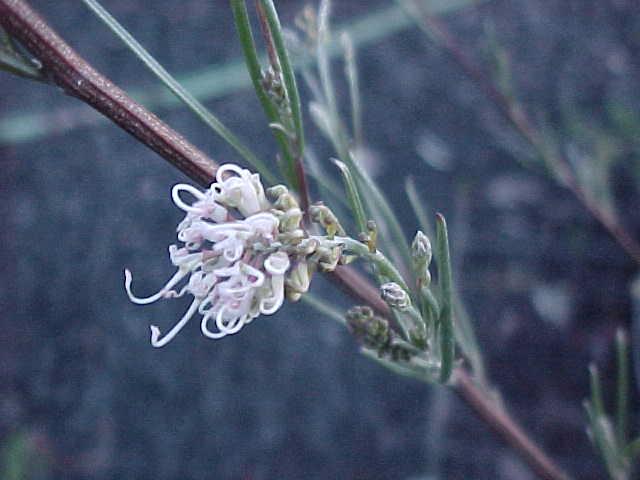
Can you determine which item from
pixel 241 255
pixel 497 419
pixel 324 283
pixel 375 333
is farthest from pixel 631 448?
pixel 324 283

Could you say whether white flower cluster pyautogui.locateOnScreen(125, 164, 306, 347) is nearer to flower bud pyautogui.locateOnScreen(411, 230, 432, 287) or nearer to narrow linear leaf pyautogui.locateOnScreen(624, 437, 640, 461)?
flower bud pyautogui.locateOnScreen(411, 230, 432, 287)

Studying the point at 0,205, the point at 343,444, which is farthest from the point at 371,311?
the point at 0,205

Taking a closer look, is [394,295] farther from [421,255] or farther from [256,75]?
[256,75]

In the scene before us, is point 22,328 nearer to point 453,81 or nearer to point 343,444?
point 343,444

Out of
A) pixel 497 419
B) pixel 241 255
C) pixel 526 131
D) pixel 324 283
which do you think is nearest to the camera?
pixel 241 255

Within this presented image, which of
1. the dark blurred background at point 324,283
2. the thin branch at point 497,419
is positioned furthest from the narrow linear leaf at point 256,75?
the dark blurred background at point 324,283

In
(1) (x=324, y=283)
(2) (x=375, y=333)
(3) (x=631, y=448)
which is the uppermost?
(2) (x=375, y=333)
